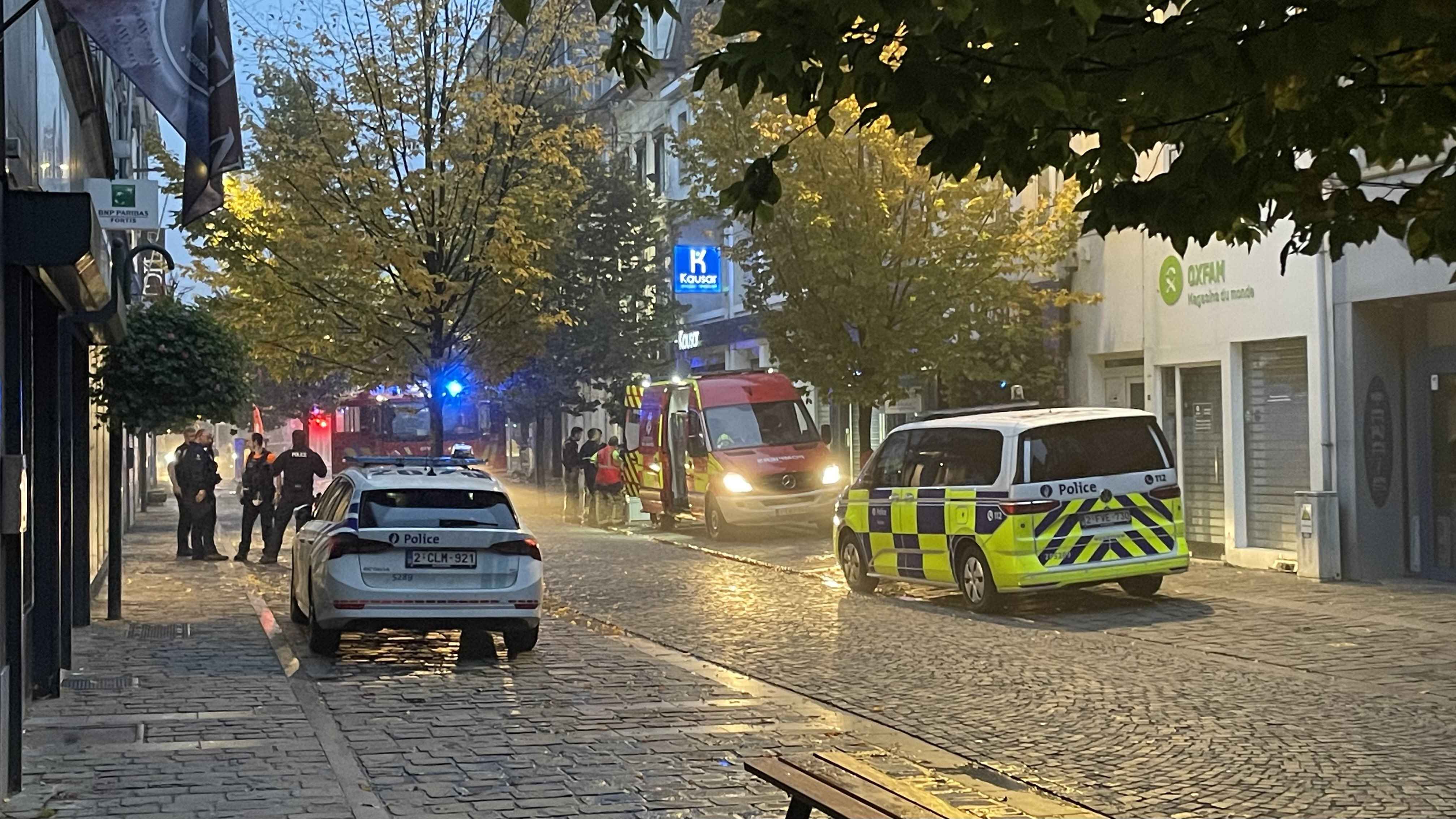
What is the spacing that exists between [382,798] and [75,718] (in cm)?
318

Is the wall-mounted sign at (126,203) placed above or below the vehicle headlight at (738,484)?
above

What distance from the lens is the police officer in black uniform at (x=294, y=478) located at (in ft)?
75.7

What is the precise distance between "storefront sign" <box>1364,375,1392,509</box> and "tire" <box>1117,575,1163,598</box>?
3413 mm

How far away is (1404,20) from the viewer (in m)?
3.86

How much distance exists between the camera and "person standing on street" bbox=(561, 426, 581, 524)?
116 feet

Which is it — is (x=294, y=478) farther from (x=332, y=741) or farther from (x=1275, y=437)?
(x=332, y=741)

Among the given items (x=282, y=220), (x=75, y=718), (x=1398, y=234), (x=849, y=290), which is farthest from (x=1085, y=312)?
(x=1398, y=234)

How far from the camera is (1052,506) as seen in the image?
50.0 feet

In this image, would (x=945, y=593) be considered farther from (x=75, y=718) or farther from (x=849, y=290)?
(x=75, y=718)

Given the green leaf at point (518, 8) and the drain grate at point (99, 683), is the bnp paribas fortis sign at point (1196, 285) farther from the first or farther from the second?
the green leaf at point (518, 8)

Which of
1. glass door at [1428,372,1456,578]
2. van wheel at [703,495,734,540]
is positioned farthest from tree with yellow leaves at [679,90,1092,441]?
glass door at [1428,372,1456,578]

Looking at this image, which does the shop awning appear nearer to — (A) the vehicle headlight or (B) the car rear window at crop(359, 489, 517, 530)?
(B) the car rear window at crop(359, 489, 517, 530)

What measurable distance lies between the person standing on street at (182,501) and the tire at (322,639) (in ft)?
31.0

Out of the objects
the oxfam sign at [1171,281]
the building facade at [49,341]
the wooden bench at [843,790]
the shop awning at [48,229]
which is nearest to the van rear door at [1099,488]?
the oxfam sign at [1171,281]
